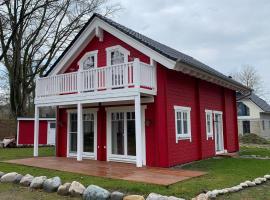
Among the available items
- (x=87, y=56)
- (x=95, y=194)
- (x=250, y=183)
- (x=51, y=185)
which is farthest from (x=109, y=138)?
(x=250, y=183)

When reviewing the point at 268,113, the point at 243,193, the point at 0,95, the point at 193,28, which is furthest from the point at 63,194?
the point at 268,113

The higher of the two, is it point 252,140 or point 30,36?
point 30,36

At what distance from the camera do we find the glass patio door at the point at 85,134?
13.8m

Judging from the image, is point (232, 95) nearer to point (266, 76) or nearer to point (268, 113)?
point (268, 113)

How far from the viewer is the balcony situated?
10984 millimetres

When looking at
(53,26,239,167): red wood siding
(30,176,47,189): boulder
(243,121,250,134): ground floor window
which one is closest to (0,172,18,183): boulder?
(30,176,47,189): boulder

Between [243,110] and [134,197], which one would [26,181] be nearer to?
[134,197]

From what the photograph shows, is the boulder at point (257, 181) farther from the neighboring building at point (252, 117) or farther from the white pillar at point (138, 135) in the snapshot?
the neighboring building at point (252, 117)

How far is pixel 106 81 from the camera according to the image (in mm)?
11633

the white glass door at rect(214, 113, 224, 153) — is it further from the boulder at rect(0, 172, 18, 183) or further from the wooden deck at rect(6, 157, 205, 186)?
the boulder at rect(0, 172, 18, 183)

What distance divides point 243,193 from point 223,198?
0.77 meters

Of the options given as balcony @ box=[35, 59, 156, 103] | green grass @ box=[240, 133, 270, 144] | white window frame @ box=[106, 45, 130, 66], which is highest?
white window frame @ box=[106, 45, 130, 66]

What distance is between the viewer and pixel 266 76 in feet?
175

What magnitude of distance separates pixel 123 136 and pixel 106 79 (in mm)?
2451
